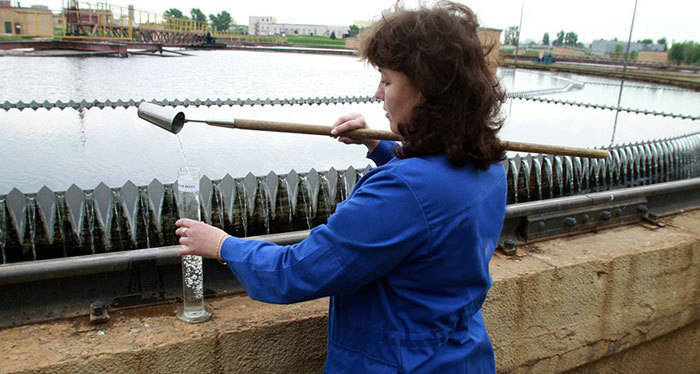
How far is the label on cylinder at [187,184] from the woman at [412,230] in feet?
0.68

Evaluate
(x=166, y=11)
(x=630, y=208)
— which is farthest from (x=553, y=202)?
(x=166, y=11)

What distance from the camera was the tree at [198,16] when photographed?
15.3 ft

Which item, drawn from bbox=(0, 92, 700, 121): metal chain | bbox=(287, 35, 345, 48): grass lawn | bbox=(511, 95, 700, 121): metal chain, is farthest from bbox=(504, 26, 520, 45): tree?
bbox=(0, 92, 700, 121): metal chain

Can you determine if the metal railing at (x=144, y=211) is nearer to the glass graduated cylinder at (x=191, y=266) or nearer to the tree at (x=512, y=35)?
the glass graduated cylinder at (x=191, y=266)

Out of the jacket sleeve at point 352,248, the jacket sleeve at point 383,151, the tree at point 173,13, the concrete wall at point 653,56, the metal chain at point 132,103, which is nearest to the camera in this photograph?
the jacket sleeve at point 352,248

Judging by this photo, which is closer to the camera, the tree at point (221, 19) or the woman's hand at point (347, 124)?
the woman's hand at point (347, 124)

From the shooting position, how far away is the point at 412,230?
133 cm

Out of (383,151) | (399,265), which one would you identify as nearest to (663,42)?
(383,151)

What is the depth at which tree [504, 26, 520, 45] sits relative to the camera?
19.7ft

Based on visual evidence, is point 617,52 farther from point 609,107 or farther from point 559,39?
point 609,107

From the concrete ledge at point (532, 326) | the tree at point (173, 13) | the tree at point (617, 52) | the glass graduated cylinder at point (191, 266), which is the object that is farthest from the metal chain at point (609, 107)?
the glass graduated cylinder at point (191, 266)

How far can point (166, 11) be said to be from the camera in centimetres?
445

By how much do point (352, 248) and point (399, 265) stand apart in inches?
6.2

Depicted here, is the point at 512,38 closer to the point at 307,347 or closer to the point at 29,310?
the point at 307,347
